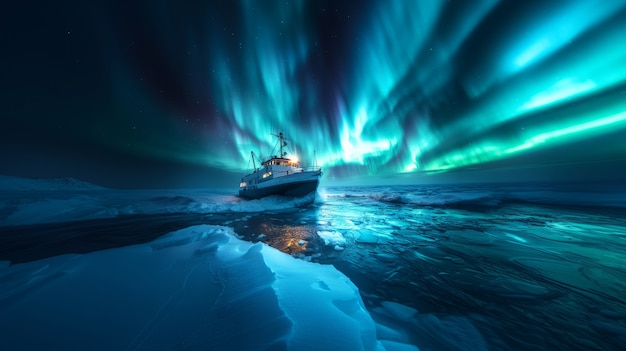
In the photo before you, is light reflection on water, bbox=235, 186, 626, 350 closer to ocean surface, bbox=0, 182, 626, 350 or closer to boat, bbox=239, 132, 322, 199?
ocean surface, bbox=0, 182, 626, 350

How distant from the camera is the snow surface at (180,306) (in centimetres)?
198

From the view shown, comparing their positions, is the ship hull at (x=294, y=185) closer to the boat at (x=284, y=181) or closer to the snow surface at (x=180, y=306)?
the boat at (x=284, y=181)

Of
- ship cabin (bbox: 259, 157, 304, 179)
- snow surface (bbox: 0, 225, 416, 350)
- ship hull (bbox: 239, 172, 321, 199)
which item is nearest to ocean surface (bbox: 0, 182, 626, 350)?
snow surface (bbox: 0, 225, 416, 350)

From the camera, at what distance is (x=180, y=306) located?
2.63 metres

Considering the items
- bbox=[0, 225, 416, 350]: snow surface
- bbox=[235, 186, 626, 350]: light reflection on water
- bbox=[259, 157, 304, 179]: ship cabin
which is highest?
bbox=[259, 157, 304, 179]: ship cabin

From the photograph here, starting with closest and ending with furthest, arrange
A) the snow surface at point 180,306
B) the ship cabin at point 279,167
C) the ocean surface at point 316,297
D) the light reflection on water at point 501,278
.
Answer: the snow surface at point 180,306
the ocean surface at point 316,297
the light reflection on water at point 501,278
the ship cabin at point 279,167

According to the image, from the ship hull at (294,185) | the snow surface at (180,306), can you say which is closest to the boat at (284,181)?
the ship hull at (294,185)

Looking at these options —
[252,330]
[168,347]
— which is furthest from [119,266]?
[252,330]

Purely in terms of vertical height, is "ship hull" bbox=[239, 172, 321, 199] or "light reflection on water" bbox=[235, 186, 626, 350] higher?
"ship hull" bbox=[239, 172, 321, 199]

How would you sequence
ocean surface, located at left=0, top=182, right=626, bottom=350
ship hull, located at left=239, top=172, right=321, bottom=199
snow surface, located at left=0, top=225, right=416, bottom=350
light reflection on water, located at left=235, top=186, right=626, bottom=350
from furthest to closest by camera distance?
ship hull, located at left=239, top=172, right=321, bottom=199
light reflection on water, located at left=235, top=186, right=626, bottom=350
ocean surface, located at left=0, top=182, right=626, bottom=350
snow surface, located at left=0, top=225, right=416, bottom=350

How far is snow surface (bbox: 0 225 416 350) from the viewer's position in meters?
1.98

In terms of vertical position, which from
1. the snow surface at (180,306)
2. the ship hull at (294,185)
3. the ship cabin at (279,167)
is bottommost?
the snow surface at (180,306)

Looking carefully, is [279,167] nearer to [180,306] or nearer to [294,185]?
[294,185]

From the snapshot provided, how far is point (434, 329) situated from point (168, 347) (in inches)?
143
